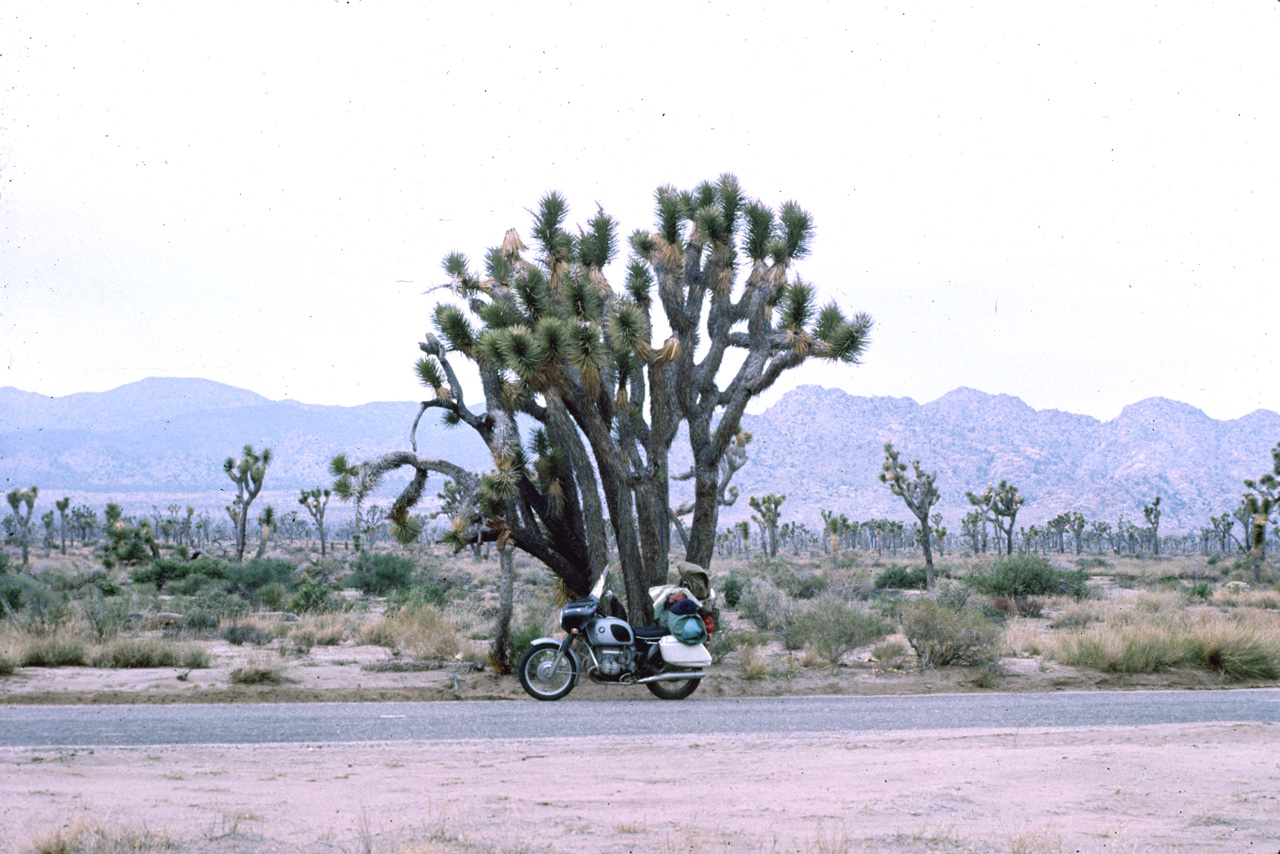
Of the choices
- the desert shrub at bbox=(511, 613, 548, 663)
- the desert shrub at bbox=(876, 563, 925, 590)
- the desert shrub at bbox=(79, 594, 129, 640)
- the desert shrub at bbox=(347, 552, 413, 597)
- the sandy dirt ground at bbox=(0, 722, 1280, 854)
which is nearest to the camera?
the sandy dirt ground at bbox=(0, 722, 1280, 854)

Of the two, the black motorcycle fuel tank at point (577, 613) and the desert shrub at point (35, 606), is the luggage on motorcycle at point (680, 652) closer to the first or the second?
the black motorcycle fuel tank at point (577, 613)

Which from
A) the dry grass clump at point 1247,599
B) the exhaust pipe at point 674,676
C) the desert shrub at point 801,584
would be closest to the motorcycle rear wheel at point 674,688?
the exhaust pipe at point 674,676

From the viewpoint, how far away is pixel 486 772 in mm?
7832

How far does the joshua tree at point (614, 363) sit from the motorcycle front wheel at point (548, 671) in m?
2.71

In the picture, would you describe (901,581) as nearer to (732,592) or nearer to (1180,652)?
(732,592)

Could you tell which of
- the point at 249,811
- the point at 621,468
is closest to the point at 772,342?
the point at 621,468

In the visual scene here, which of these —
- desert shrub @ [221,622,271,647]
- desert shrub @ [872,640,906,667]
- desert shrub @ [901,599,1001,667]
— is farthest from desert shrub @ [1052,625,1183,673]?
desert shrub @ [221,622,271,647]

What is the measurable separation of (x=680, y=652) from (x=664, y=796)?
19.4 ft

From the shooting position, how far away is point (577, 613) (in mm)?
13086

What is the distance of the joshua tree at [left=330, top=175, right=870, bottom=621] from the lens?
1584 cm

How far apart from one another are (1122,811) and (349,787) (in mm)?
5421

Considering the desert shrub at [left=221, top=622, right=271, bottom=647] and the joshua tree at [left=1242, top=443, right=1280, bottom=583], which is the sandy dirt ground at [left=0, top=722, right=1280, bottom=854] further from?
the joshua tree at [left=1242, top=443, right=1280, bottom=583]

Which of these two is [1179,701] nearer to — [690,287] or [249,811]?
[690,287]

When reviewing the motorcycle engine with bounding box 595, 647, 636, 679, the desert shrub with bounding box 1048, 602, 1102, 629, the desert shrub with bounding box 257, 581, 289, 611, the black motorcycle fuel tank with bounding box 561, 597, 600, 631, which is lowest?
the desert shrub with bounding box 257, 581, 289, 611
